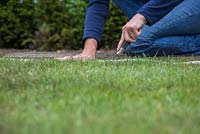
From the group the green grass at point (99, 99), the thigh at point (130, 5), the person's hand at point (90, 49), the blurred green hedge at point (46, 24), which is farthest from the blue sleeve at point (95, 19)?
the blurred green hedge at point (46, 24)

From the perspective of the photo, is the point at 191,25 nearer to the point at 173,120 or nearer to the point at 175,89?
the point at 175,89

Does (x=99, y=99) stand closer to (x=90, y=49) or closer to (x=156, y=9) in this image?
(x=90, y=49)

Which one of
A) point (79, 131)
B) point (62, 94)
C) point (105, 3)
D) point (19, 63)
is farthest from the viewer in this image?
point (105, 3)

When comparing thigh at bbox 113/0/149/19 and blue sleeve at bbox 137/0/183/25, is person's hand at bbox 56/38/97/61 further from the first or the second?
thigh at bbox 113/0/149/19

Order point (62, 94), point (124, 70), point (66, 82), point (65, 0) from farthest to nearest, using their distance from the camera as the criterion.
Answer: point (65, 0)
point (124, 70)
point (66, 82)
point (62, 94)

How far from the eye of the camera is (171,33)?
353cm

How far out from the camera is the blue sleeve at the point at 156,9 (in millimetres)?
3084

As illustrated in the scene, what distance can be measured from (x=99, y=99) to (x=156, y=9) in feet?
5.64

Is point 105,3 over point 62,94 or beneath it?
over

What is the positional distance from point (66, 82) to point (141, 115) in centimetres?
62

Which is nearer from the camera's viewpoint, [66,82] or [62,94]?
[62,94]

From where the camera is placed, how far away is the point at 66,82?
194 cm

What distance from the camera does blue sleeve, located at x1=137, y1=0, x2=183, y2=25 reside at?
3.08m

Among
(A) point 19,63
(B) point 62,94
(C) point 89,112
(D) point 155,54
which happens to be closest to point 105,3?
(D) point 155,54
